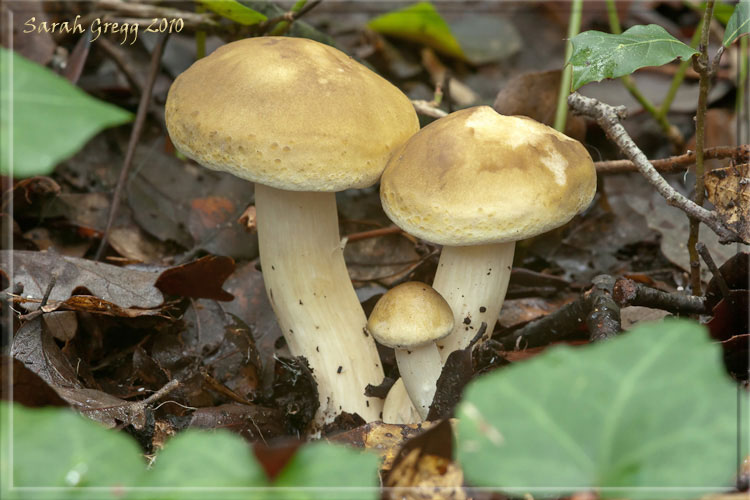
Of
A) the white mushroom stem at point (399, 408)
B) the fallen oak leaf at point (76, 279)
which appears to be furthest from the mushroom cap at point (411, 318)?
the fallen oak leaf at point (76, 279)

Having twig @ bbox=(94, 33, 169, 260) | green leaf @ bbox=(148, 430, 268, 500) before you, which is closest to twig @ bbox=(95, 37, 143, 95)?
twig @ bbox=(94, 33, 169, 260)

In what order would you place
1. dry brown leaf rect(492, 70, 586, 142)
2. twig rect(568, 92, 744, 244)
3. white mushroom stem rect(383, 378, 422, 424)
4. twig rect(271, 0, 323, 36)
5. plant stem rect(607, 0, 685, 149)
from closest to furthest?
twig rect(568, 92, 744, 244), white mushroom stem rect(383, 378, 422, 424), twig rect(271, 0, 323, 36), dry brown leaf rect(492, 70, 586, 142), plant stem rect(607, 0, 685, 149)

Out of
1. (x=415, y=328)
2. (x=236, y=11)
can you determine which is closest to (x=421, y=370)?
(x=415, y=328)

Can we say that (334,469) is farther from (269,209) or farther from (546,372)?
(269,209)

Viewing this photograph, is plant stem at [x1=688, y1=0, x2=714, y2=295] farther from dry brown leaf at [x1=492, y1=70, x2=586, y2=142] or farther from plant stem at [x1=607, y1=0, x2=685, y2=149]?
plant stem at [x1=607, y1=0, x2=685, y2=149]

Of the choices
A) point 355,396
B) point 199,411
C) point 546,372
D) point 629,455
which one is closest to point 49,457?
point 546,372

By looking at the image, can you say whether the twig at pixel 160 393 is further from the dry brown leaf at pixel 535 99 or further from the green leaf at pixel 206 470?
the dry brown leaf at pixel 535 99
